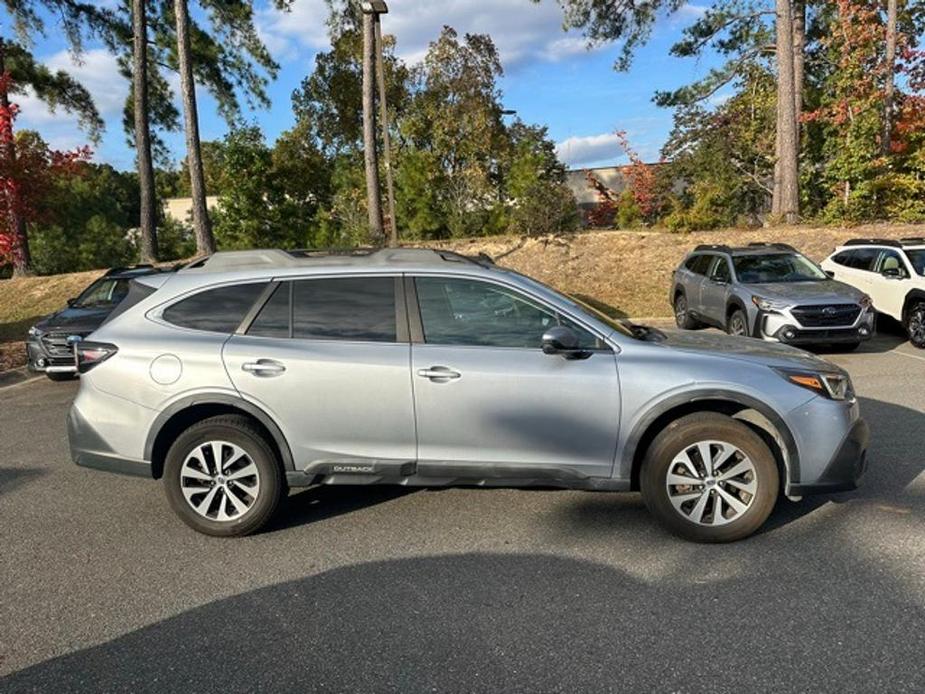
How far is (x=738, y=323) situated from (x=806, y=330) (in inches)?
43.3

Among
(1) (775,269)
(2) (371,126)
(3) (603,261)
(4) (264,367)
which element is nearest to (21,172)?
(2) (371,126)

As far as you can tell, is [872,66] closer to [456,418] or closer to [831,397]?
[831,397]

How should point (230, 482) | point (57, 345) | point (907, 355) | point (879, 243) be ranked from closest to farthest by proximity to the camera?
point (230, 482)
point (57, 345)
point (907, 355)
point (879, 243)

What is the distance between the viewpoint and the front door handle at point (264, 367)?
386 centimetres

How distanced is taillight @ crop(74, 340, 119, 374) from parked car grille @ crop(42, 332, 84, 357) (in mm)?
5277

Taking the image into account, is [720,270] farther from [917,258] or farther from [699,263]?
[917,258]

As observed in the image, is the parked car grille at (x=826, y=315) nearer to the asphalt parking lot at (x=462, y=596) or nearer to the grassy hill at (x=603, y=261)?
the asphalt parking lot at (x=462, y=596)

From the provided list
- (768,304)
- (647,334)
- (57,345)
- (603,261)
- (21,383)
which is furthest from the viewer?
(603,261)

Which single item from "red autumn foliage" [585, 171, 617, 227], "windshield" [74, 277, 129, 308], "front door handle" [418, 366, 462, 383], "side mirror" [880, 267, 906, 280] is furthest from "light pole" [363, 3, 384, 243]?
"front door handle" [418, 366, 462, 383]

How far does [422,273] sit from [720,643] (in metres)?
2.56

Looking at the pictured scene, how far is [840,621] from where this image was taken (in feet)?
9.66

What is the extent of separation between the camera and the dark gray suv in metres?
8.85

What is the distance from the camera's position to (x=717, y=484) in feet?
12.1

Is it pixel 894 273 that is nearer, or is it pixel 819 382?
pixel 819 382
